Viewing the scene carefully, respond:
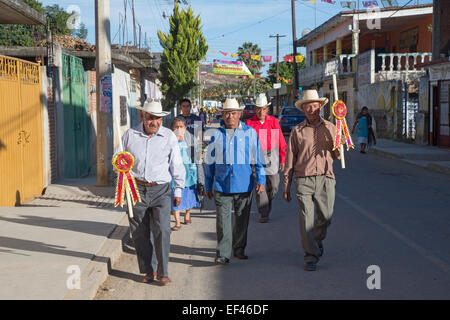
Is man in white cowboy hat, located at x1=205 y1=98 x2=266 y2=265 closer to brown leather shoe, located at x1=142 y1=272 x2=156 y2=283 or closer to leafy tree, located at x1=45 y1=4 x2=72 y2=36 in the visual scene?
brown leather shoe, located at x1=142 y1=272 x2=156 y2=283

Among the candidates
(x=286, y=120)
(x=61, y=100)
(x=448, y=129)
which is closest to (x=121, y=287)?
(x=61, y=100)

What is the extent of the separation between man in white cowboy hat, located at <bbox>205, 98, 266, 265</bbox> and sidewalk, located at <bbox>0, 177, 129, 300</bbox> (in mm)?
1335

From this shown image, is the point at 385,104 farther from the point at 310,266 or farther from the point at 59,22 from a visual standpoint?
the point at 310,266

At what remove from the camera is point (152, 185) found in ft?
18.9

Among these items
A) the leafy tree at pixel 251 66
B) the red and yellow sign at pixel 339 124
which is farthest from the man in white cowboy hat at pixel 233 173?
the leafy tree at pixel 251 66

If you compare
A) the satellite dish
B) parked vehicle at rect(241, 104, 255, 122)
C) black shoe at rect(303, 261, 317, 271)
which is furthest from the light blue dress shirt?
the satellite dish

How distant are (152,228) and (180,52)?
32446 millimetres

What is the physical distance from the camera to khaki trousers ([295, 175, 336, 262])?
6.17 meters

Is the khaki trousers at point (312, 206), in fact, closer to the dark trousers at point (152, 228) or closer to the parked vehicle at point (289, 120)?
the dark trousers at point (152, 228)

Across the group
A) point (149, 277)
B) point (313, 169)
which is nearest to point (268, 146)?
point (313, 169)

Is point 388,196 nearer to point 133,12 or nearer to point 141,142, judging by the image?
point 141,142

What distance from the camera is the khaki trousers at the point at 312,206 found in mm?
6168

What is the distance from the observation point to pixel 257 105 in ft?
28.9

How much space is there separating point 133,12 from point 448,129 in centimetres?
1300
